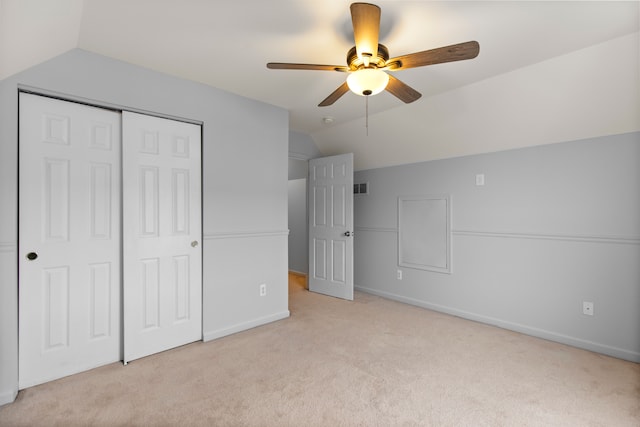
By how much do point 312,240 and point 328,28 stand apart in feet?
10.2

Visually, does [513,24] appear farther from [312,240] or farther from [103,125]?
[312,240]

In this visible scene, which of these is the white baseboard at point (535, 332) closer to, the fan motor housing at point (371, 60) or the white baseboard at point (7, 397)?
the fan motor housing at point (371, 60)

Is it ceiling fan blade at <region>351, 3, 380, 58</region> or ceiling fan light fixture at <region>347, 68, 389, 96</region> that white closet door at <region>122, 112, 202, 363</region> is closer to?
ceiling fan light fixture at <region>347, 68, 389, 96</region>

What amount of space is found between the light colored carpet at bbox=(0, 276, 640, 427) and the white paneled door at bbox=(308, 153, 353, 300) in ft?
4.27

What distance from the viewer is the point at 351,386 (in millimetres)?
2100

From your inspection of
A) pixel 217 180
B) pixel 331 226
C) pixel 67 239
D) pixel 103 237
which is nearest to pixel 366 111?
pixel 331 226

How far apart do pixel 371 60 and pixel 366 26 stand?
27 cm

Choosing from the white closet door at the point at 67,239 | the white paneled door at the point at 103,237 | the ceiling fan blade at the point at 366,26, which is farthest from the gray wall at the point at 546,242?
the white closet door at the point at 67,239

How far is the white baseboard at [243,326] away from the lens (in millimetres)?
2866

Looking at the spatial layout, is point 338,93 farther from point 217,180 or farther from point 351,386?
point 351,386

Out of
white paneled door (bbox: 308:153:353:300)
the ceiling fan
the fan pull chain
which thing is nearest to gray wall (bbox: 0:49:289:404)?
the fan pull chain

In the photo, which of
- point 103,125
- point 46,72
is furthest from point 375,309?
point 46,72

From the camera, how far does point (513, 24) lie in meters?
1.91

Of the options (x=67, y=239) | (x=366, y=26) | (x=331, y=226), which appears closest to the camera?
(x=366, y=26)
